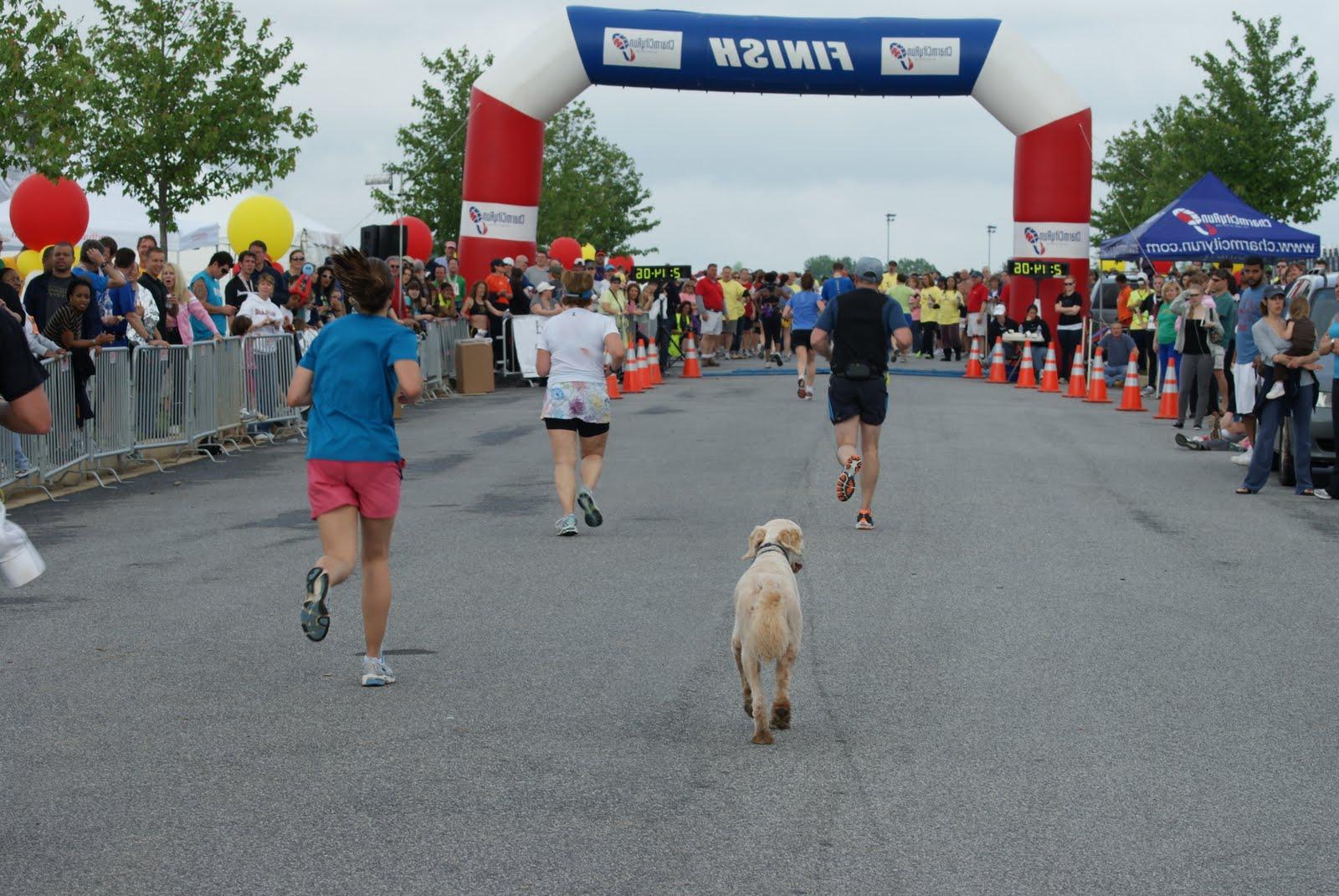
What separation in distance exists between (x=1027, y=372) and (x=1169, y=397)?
666 cm

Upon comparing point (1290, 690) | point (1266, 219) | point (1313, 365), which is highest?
point (1266, 219)

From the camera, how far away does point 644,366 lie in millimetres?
27672

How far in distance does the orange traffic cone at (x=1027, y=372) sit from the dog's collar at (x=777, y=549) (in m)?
22.7

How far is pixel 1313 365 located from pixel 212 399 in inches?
396

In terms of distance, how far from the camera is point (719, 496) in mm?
13305

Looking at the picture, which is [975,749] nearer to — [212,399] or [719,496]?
[719,496]

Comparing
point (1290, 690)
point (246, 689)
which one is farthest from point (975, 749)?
point (246, 689)

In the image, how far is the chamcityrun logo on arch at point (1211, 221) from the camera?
28672 mm

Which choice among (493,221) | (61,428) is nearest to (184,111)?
(493,221)

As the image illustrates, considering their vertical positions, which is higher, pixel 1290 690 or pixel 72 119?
pixel 72 119

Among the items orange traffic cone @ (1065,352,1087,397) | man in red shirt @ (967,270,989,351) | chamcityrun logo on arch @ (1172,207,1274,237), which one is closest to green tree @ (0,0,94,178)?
orange traffic cone @ (1065,352,1087,397)

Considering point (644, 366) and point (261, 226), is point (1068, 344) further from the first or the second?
point (261, 226)

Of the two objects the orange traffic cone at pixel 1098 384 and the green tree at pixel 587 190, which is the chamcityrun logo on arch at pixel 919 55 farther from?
the green tree at pixel 587 190

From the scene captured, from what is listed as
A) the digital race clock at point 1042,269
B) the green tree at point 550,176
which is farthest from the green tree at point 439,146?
the digital race clock at point 1042,269
